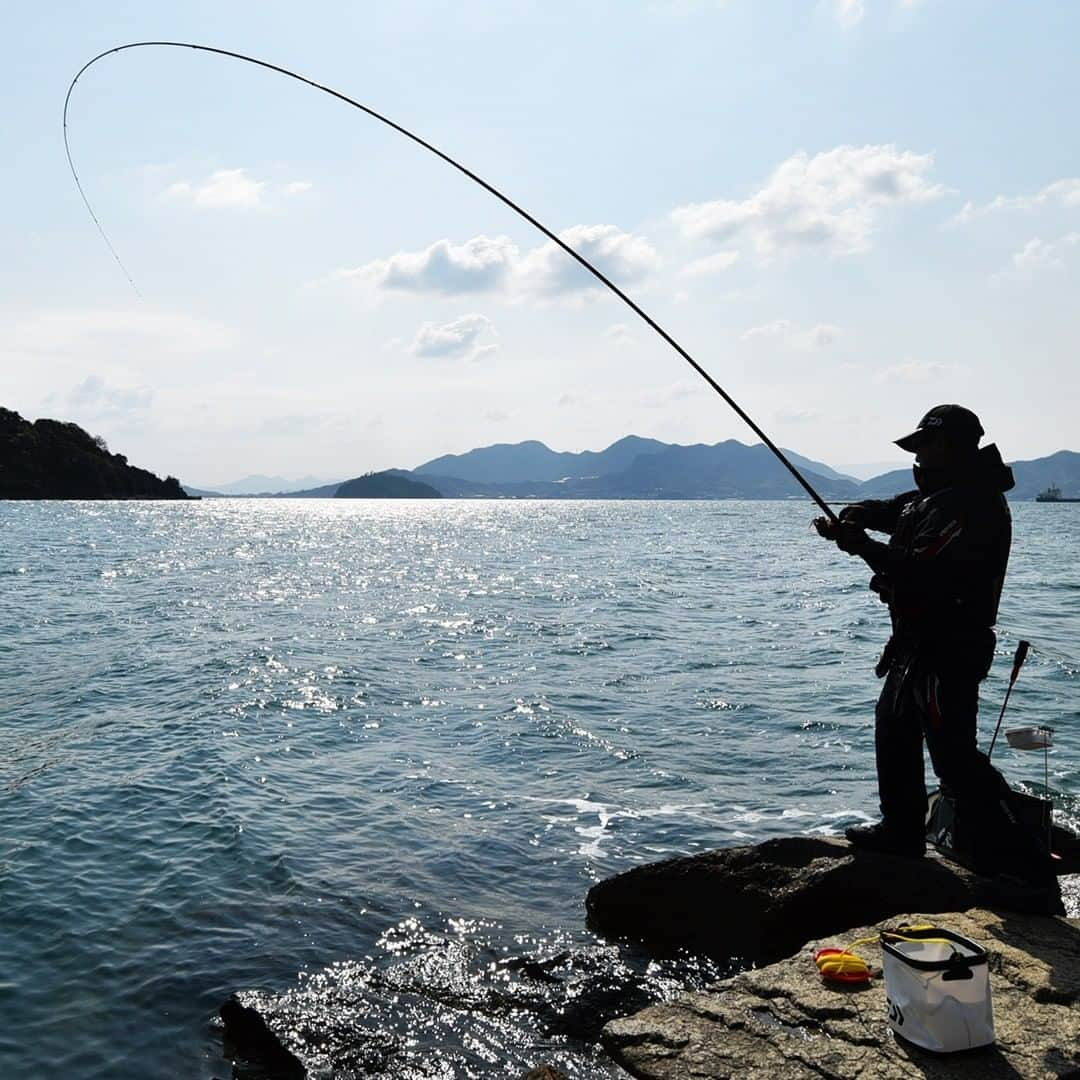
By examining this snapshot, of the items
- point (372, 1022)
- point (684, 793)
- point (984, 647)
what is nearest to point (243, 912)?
point (372, 1022)

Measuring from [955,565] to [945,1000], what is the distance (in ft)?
8.40

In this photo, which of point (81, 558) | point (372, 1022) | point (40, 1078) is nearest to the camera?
point (40, 1078)

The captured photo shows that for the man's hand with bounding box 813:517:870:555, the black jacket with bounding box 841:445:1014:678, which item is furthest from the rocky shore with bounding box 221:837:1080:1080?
the man's hand with bounding box 813:517:870:555

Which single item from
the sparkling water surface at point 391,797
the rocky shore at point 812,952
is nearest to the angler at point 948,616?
the rocky shore at point 812,952

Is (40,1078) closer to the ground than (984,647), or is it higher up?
closer to the ground

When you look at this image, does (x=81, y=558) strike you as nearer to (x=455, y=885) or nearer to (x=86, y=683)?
(x=86, y=683)

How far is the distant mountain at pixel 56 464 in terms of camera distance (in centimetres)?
15062

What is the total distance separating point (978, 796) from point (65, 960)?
264 inches

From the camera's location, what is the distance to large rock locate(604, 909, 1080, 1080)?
440cm

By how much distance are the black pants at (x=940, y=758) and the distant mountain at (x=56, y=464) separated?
166 meters

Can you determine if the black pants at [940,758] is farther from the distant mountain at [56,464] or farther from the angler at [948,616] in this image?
the distant mountain at [56,464]

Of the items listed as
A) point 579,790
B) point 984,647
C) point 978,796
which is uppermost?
point 984,647

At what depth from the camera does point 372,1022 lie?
6.13 metres

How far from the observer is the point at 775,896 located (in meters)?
6.77
